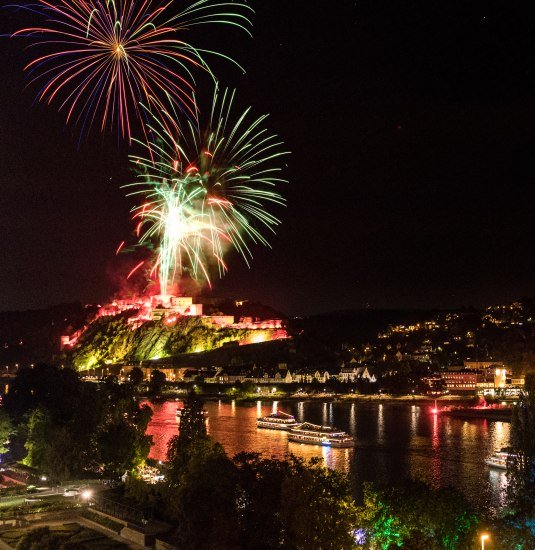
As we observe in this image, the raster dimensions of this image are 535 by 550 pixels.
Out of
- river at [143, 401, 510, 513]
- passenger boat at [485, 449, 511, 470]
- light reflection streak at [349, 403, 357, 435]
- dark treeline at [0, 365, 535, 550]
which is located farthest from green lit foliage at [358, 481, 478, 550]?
light reflection streak at [349, 403, 357, 435]

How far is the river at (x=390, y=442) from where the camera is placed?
50.1 ft

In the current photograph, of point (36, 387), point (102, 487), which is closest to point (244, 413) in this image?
point (36, 387)

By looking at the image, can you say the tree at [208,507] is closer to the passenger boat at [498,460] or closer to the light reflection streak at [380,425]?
the passenger boat at [498,460]

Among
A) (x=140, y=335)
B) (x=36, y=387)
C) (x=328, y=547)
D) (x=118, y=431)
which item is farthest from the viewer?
(x=140, y=335)

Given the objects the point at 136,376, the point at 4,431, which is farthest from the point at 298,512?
the point at 136,376

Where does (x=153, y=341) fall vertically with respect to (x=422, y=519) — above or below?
above

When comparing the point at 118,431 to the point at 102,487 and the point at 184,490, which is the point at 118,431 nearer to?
the point at 102,487

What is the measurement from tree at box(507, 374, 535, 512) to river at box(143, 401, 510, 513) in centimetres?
171

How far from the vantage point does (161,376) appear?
4172 centimetres

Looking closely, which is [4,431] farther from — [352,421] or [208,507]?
[352,421]

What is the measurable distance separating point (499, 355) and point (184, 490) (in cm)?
4054

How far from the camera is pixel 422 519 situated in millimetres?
7195

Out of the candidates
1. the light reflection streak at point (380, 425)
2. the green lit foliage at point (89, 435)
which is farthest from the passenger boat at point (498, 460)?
the green lit foliage at point (89, 435)

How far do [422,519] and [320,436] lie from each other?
13.8 m
